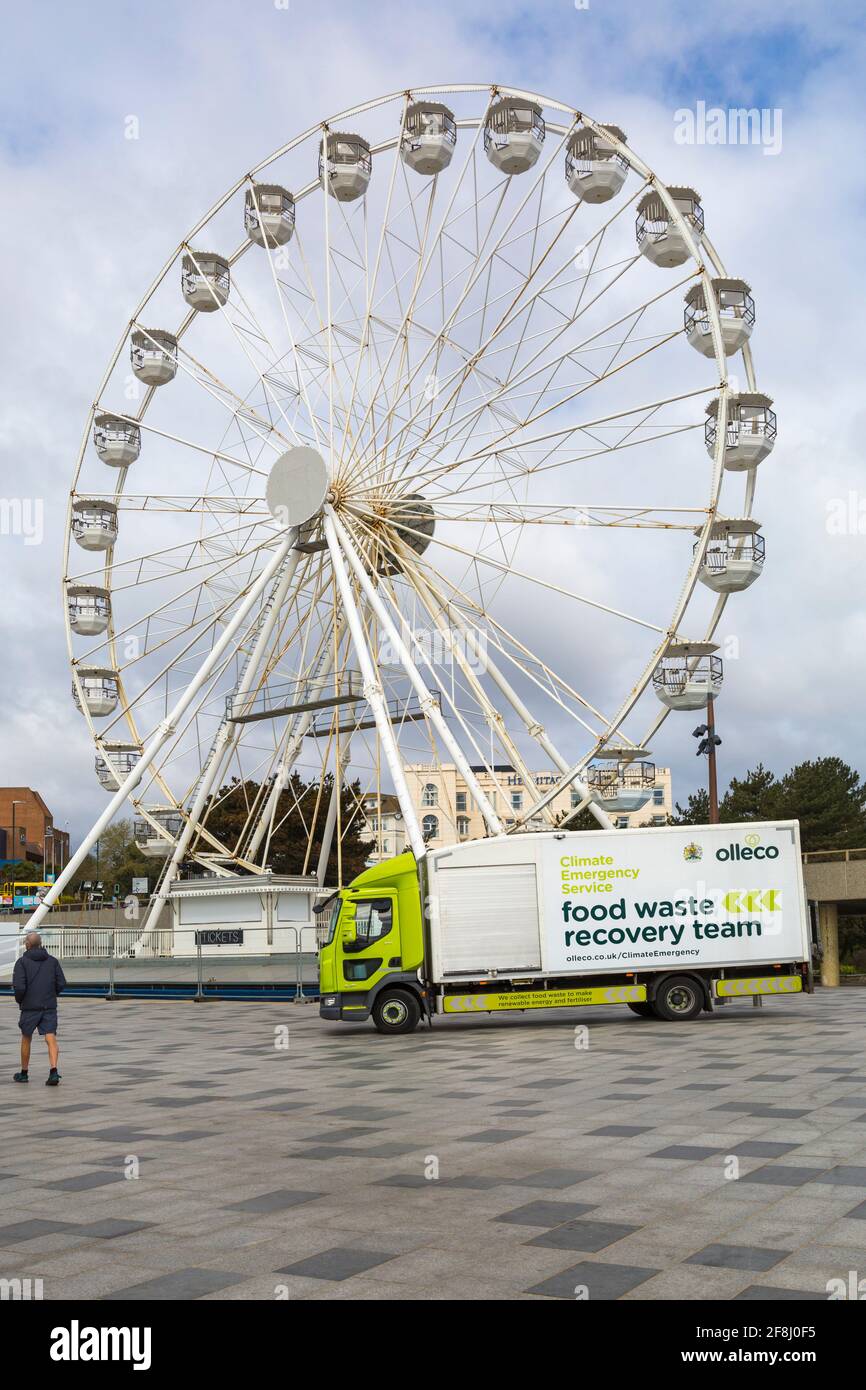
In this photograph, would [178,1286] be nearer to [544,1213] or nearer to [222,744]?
[544,1213]

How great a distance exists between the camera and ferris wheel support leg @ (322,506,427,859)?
88.3 ft

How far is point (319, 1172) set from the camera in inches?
381

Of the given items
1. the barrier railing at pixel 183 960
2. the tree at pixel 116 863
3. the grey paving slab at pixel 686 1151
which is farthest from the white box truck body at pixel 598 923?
the tree at pixel 116 863

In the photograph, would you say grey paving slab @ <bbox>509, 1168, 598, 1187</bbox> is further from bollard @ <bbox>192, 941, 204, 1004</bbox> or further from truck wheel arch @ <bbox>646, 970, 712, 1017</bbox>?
bollard @ <bbox>192, 941, 204, 1004</bbox>

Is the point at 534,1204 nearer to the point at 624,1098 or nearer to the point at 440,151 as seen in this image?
the point at 624,1098

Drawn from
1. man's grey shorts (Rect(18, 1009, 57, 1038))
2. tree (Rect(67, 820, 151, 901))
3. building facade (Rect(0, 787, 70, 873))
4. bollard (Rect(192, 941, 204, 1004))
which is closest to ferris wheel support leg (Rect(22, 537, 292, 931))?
bollard (Rect(192, 941, 204, 1004))

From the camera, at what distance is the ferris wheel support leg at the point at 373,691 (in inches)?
1060

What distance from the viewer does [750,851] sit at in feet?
72.0

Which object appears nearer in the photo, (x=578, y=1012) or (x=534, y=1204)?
(x=534, y=1204)

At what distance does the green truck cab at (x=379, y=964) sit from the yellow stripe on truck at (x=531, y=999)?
2.13 feet

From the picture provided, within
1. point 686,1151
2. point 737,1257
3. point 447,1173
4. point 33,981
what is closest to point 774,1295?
point 737,1257

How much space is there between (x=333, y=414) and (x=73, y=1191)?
1017 inches

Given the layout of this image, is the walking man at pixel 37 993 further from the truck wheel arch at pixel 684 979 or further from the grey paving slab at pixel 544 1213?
the truck wheel arch at pixel 684 979

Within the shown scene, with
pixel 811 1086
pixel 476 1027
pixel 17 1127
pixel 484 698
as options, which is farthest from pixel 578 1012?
pixel 17 1127
